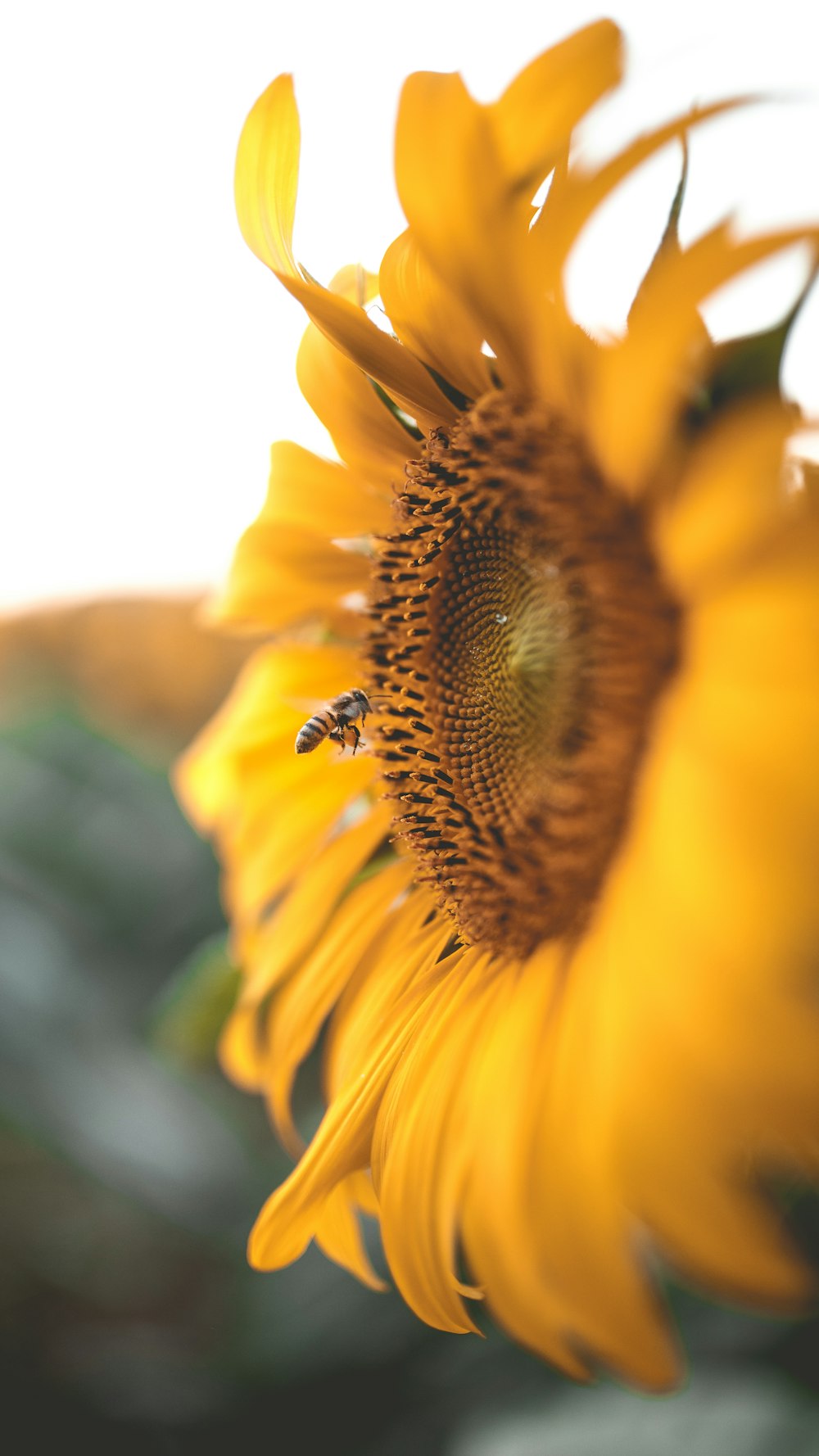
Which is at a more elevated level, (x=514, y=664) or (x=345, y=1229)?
(x=514, y=664)

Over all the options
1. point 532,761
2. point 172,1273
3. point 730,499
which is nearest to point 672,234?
point 730,499

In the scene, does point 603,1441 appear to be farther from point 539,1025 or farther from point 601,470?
point 601,470

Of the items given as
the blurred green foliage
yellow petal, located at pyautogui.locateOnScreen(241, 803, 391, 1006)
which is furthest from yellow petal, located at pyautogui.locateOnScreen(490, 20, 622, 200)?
the blurred green foliage

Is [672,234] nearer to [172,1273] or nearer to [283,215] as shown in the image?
[283,215]

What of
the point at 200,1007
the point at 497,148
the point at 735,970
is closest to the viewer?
the point at 735,970


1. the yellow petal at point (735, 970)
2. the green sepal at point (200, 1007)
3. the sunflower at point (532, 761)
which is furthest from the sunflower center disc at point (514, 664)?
the green sepal at point (200, 1007)

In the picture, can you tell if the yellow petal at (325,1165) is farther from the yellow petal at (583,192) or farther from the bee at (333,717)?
the yellow petal at (583,192)

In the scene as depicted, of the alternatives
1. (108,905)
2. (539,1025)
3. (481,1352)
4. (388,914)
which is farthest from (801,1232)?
(108,905)
